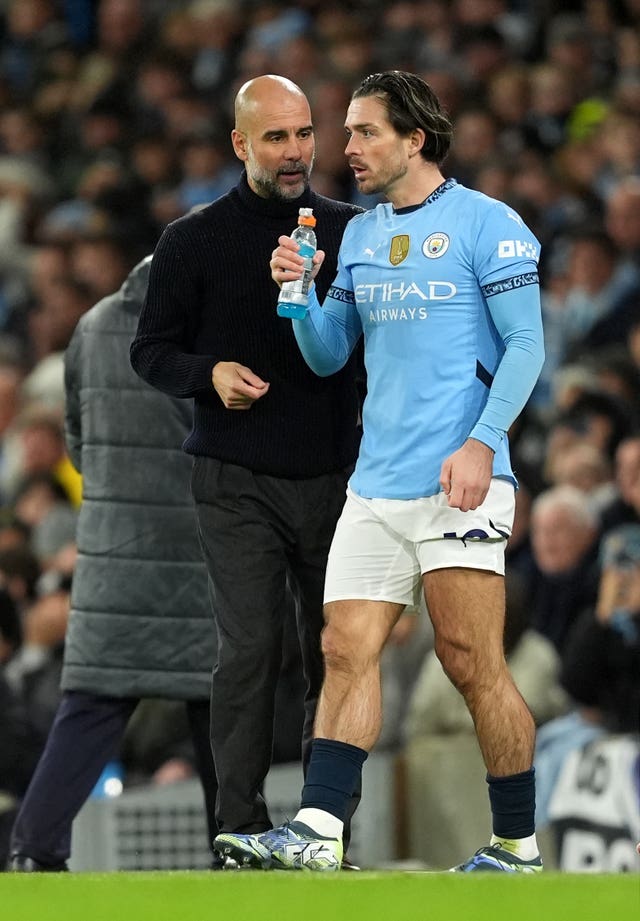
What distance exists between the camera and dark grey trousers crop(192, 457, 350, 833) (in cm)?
475

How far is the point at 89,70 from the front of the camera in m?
13.9

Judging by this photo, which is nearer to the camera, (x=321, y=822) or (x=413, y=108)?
(x=321, y=822)

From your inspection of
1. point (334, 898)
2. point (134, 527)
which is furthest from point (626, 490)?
point (334, 898)

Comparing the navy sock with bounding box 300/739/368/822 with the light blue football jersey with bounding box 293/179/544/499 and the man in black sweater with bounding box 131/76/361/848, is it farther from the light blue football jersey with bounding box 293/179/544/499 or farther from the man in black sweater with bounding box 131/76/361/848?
the light blue football jersey with bounding box 293/179/544/499

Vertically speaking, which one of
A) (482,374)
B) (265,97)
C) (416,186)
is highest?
(265,97)

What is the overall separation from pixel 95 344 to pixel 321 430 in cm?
90

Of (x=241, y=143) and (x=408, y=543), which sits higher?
(x=241, y=143)

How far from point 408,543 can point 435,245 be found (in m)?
0.67

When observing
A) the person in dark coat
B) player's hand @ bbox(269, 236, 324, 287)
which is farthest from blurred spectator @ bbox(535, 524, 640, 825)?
player's hand @ bbox(269, 236, 324, 287)

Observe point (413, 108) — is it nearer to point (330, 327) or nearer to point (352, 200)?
point (330, 327)

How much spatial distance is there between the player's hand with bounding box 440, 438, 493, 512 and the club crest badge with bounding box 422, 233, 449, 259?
43 cm

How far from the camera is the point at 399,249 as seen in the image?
175 inches

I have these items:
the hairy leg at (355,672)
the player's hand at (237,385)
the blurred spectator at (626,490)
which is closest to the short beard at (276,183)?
the player's hand at (237,385)

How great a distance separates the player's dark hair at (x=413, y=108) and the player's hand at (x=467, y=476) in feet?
2.30
